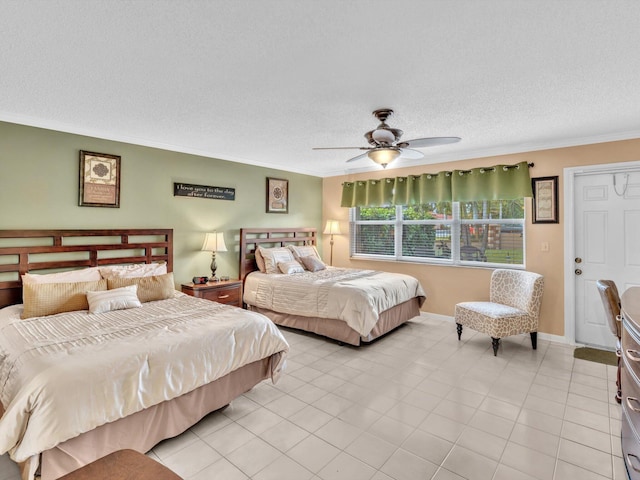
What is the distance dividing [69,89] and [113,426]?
7.89 ft

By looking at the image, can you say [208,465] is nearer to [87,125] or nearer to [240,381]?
[240,381]

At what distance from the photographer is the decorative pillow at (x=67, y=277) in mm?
3003

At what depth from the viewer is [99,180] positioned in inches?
144

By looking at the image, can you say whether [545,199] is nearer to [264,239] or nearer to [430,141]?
[430,141]

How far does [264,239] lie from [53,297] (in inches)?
114

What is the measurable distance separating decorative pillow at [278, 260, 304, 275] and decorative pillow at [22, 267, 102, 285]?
7.44 ft

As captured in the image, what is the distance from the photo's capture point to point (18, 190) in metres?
3.16

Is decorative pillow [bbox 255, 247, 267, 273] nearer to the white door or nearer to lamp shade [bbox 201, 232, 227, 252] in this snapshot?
lamp shade [bbox 201, 232, 227, 252]

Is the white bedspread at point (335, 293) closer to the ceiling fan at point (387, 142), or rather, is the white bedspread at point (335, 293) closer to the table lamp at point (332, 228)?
the table lamp at point (332, 228)

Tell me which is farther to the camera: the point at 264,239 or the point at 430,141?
the point at 264,239

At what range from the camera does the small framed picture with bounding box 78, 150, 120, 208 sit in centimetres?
355

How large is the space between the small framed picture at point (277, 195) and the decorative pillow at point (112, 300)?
2.77m

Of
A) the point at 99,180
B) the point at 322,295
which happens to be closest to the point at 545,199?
the point at 322,295

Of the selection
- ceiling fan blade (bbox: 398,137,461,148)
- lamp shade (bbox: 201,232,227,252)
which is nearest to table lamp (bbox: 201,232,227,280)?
lamp shade (bbox: 201,232,227,252)
